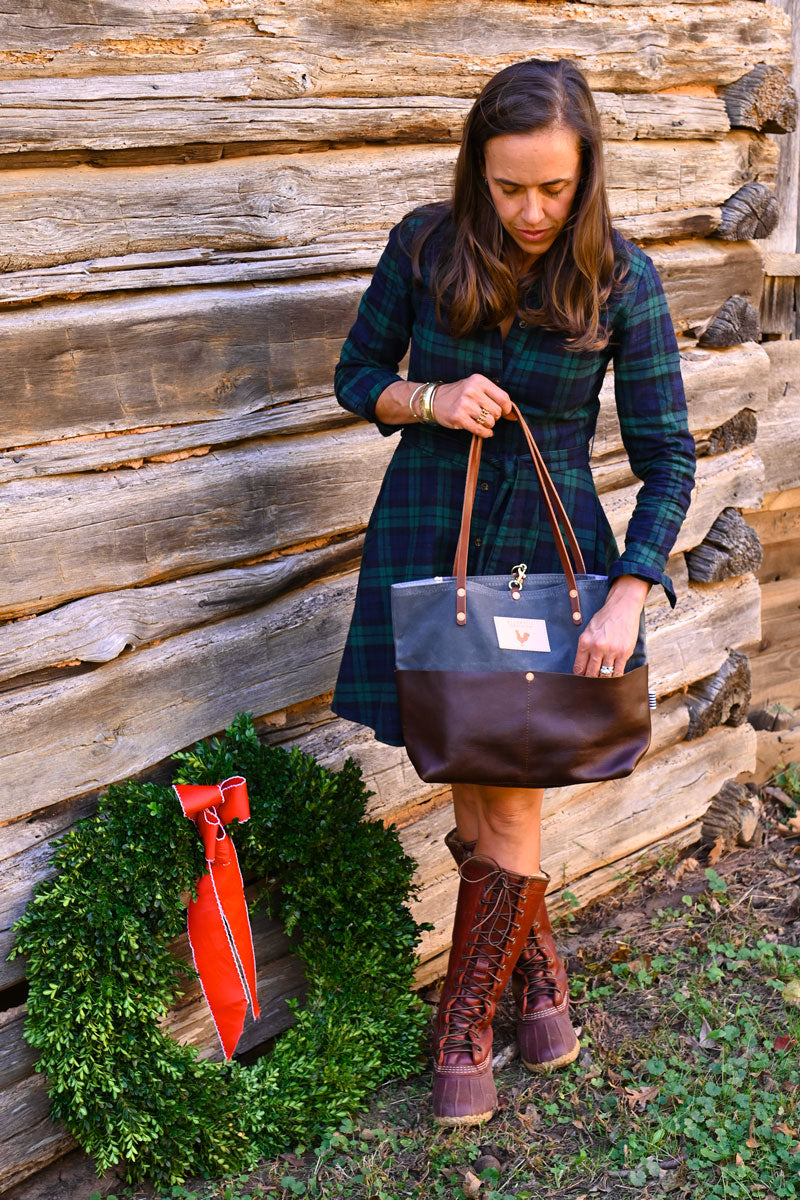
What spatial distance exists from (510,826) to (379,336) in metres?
1.15

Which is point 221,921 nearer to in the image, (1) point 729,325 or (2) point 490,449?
(2) point 490,449

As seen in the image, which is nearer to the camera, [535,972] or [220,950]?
[220,950]

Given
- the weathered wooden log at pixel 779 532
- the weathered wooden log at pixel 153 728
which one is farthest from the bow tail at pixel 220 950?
the weathered wooden log at pixel 779 532

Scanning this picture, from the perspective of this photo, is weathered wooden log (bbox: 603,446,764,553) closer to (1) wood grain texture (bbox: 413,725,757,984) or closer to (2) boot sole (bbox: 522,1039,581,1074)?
(1) wood grain texture (bbox: 413,725,757,984)

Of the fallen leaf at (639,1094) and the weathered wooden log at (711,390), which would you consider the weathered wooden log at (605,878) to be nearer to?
the fallen leaf at (639,1094)

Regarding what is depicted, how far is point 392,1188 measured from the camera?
2.52 metres

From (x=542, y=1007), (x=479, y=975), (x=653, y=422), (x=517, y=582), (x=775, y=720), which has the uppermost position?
(x=653, y=422)

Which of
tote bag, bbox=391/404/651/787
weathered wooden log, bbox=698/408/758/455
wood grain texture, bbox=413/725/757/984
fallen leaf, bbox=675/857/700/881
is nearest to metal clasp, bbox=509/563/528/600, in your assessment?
tote bag, bbox=391/404/651/787

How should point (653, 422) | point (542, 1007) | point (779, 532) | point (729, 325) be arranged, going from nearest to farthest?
point (653, 422), point (542, 1007), point (729, 325), point (779, 532)

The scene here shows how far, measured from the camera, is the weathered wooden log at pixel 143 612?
243 centimetres

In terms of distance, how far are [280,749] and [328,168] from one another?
57.3 inches

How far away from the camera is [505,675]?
226 cm

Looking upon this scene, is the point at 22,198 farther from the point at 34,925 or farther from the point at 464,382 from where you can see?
the point at 34,925

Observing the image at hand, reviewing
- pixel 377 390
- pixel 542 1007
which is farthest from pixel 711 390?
pixel 542 1007
